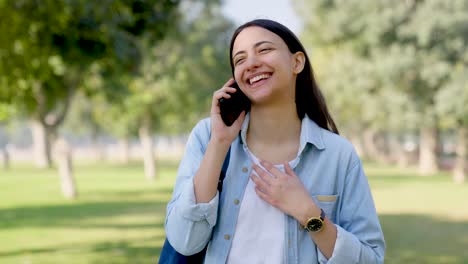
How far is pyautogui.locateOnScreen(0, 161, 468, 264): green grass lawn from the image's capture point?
33.2 feet

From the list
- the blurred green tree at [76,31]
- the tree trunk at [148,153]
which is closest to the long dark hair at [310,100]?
the blurred green tree at [76,31]

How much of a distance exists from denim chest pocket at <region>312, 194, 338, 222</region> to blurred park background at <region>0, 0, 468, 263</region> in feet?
17.5

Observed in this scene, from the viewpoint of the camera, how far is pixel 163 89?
29719 mm

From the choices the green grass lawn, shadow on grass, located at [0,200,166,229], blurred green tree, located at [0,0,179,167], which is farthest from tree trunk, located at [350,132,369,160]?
blurred green tree, located at [0,0,179,167]

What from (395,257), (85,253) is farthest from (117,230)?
(395,257)

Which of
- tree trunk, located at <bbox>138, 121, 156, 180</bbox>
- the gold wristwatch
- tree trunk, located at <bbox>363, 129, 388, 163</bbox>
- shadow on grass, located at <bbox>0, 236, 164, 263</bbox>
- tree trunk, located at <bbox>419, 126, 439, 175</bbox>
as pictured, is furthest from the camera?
tree trunk, located at <bbox>363, 129, 388, 163</bbox>

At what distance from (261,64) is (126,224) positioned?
39.6 feet

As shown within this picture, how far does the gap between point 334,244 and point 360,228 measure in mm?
120

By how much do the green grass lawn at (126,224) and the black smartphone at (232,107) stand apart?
7349 millimetres

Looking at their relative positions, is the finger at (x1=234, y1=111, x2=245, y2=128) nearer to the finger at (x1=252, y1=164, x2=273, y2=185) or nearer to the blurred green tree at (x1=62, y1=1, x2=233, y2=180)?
the finger at (x1=252, y1=164, x2=273, y2=185)

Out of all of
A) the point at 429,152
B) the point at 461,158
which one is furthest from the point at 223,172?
the point at 429,152

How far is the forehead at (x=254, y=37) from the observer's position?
2191 millimetres

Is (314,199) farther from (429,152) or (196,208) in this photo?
(429,152)

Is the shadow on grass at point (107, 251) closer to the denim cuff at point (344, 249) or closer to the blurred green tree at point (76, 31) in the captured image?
the blurred green tree at point (76, 31)
